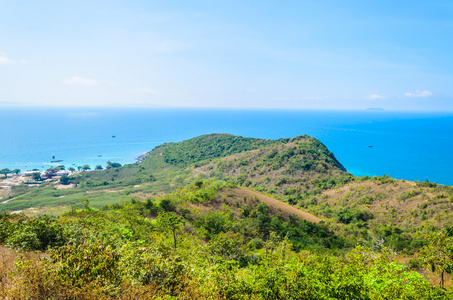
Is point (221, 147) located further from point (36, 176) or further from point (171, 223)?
point (171, 223)

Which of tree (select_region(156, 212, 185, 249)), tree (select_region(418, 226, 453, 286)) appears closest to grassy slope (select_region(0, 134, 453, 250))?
tree (select_region(418, 226, 453, 286))

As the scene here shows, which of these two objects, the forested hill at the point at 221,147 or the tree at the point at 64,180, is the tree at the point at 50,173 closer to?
the tree at the point at 64,180

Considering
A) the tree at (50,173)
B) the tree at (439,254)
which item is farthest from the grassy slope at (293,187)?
the tree at (50,173)

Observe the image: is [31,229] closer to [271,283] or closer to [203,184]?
[271,283]

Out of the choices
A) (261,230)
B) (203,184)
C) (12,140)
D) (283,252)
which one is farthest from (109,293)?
(12,140)

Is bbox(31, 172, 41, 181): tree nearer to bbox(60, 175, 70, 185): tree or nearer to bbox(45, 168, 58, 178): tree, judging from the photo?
bbox(45, 168, 58, 178): tree

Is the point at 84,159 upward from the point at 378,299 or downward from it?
downward

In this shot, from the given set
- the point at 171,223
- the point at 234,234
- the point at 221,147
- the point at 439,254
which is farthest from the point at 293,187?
the point at 171,223

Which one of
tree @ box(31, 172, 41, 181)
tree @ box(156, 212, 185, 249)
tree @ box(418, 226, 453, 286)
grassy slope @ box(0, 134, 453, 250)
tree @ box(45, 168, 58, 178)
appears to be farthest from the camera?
tree @ box(45, 168, 58, 178)
